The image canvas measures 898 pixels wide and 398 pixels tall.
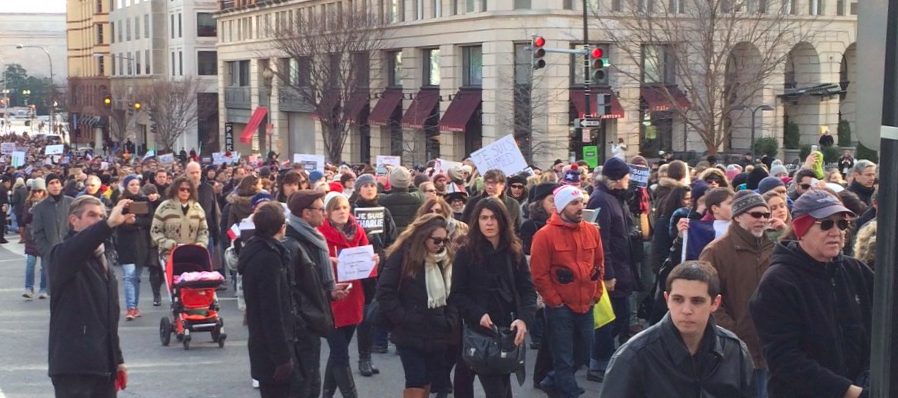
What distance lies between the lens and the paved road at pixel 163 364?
1091 cm

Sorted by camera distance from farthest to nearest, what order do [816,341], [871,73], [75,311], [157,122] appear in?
[157,122], [75,311], [816,341], [871,73]

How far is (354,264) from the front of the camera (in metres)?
9.96

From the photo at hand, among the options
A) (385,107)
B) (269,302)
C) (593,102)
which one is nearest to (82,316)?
(269,302)

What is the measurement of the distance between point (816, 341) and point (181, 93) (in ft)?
218

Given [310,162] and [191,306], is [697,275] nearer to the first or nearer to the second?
[191,306]

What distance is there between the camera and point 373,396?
10578 millimetres

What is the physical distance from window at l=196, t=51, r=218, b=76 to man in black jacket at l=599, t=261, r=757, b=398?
7833cm

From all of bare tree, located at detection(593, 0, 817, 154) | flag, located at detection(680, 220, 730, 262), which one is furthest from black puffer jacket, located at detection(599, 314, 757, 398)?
bare tree, located at detection(593, 0, 817, 154)

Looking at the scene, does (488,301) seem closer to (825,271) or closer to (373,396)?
(373,396)

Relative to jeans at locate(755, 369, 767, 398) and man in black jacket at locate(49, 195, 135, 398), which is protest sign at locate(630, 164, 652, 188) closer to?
jeans at locate(755, 369, 767, 398)

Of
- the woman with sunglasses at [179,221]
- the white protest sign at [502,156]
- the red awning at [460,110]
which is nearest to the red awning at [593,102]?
the red awning at [460,110]

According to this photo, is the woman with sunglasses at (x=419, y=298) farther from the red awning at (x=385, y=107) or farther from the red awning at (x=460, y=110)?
the red awning at (x=385, y=107)

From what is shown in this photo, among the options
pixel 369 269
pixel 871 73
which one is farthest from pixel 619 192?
pixel 871 73

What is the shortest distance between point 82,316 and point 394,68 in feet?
147
